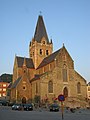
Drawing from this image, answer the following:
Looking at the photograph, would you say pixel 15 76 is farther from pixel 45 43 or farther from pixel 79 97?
pixel 79 97

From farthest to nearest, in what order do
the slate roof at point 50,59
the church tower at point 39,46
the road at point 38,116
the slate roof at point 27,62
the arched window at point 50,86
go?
1. the church tower at point 39,46
2. the slate roof at point 27,62
3. the slate roof at point 50,59
4. the arched window at point 50,86
5. the road at point 38,116

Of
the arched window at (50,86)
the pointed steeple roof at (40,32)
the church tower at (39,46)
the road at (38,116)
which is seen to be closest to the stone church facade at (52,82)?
the arched window at (50,86)

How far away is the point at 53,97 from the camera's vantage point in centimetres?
5556

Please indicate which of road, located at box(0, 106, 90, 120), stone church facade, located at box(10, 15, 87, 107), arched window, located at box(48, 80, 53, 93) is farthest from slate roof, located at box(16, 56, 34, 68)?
road, located at box(0, 106, 90, 120)

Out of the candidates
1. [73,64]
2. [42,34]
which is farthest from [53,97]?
[42,34]

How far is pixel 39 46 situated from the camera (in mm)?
71250

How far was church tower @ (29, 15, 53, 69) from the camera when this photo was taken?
231 ft

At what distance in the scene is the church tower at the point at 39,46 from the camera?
70438 millimetres

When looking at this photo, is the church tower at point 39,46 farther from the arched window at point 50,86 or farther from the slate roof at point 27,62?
the arched window at point 50,86

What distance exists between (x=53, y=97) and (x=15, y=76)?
19734 mm

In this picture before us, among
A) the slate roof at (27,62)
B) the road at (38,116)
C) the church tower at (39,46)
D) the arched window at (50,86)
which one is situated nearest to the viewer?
the road at (38,116)

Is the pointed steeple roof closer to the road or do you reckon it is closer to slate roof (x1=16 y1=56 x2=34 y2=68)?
slate roof (x1=16 y1=56 x2=34 y2=68)

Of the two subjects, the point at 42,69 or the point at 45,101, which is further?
the point at 42,69

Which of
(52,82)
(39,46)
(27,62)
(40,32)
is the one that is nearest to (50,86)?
(52,82)
